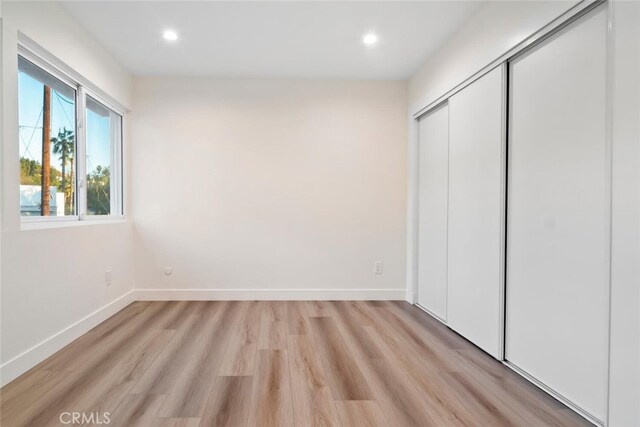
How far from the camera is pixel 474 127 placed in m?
2.51

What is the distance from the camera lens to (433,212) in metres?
3.23

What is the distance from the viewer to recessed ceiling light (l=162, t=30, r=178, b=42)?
2717 mm

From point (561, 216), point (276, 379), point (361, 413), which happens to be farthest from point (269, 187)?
point (561, 216)

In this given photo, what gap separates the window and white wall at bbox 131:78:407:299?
39cm

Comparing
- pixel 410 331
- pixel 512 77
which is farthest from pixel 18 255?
pixel 512 77

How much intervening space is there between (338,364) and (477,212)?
1556mm

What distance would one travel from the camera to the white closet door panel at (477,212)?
Result: 222 cm

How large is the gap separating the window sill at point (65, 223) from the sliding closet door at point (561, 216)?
3259mm

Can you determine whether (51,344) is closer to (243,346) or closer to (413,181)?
(243,346)

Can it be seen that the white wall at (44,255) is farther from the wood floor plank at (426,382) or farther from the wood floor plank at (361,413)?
the wood floor plank at (426,382)

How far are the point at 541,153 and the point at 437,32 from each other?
153 cm

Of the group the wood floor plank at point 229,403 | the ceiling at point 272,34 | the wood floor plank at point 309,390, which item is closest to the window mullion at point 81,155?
the ceiling at point 272,34

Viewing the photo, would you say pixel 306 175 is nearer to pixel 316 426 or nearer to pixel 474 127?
pixel 474 127

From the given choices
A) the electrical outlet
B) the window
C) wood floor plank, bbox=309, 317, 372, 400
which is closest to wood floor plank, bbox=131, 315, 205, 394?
wood floor plank, bbox=309, 317, 372, 400
